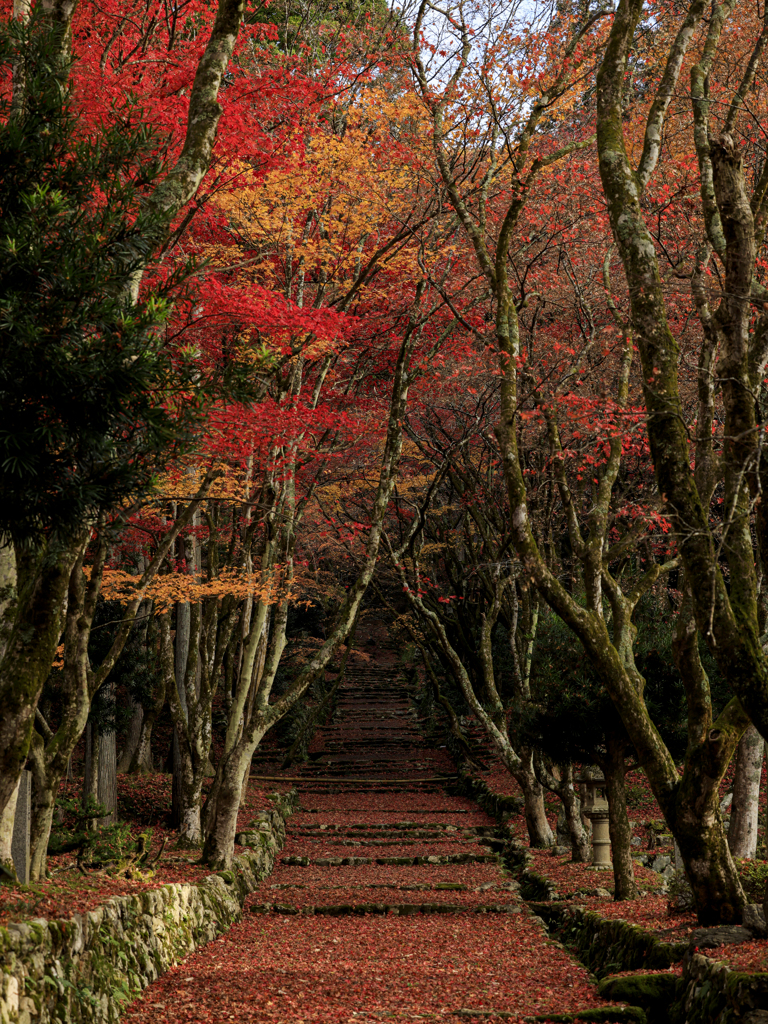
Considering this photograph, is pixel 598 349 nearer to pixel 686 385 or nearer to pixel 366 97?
pixel 686 385

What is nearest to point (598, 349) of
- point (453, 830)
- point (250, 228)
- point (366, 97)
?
point (366, 97)

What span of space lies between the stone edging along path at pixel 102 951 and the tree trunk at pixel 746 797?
245 inches

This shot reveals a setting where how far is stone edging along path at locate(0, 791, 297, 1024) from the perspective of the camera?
4336 millimetres

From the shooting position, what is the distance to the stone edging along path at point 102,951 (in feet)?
14.2

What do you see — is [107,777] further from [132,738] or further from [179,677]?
[132,738]

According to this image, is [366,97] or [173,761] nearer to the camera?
[366,97]

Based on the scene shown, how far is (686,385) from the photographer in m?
15.1

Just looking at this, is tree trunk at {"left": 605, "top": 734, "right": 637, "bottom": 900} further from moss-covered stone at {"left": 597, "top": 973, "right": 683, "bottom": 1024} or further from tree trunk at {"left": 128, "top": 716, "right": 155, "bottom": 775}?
tree trunk at {"left": 128, "top": 716, "right": 155, "bottom": 775}

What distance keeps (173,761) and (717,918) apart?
10.4 metres

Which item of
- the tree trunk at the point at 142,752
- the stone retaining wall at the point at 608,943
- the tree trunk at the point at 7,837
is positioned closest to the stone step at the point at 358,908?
the stone retaining wall at the point at 608,943

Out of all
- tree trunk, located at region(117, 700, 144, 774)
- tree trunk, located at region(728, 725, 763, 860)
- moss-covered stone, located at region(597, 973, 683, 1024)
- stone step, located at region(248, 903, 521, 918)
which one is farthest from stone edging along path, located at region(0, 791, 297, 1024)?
tree trunk, located at region(117, 700, 144, 774)

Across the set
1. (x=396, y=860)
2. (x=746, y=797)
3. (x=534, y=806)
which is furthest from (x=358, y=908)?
(x=746, y=797)

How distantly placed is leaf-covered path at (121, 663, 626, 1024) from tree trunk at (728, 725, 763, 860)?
2.66 metres

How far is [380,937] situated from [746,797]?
4659 millimetres
